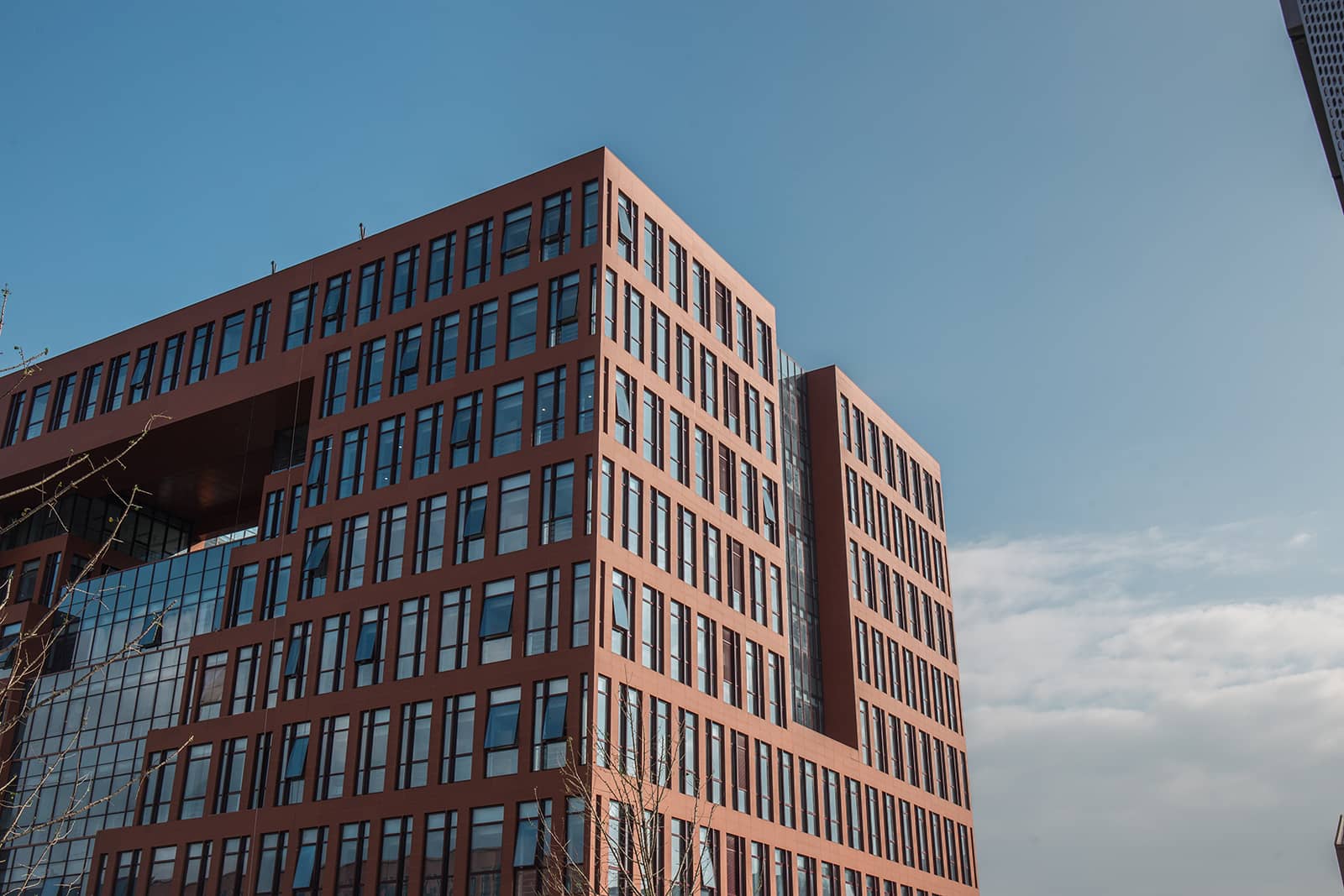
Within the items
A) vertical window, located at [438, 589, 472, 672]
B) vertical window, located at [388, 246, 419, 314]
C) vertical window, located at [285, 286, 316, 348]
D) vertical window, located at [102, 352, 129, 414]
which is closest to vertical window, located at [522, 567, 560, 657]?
vertical window, located at [438, 589, 472, 672]

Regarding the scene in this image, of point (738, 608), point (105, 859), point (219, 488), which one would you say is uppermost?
point (219, 488)

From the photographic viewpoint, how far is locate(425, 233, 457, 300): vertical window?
4859 cm

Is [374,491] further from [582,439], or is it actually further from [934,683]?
[934,683]

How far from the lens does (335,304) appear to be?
5103 cm

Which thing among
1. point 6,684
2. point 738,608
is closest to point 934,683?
point 738,608

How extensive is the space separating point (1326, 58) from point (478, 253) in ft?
97.5

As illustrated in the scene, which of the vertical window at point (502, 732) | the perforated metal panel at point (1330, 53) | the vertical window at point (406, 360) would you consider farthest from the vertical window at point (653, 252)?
the perforated metal panel at point (1330, 53)

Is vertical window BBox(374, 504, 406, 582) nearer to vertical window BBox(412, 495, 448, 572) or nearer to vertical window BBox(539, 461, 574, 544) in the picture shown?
vertical window BBox(412, 495, 448, 572)

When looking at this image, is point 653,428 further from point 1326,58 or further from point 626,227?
point 1326,58

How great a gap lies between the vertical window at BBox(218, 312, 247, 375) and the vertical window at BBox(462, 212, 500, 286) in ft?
35.8

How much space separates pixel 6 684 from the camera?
32.5 ft

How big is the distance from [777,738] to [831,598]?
36.1 ft

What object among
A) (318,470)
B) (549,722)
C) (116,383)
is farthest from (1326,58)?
(116,383)

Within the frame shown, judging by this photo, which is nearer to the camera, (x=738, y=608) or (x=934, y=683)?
(x=738, y=608)
